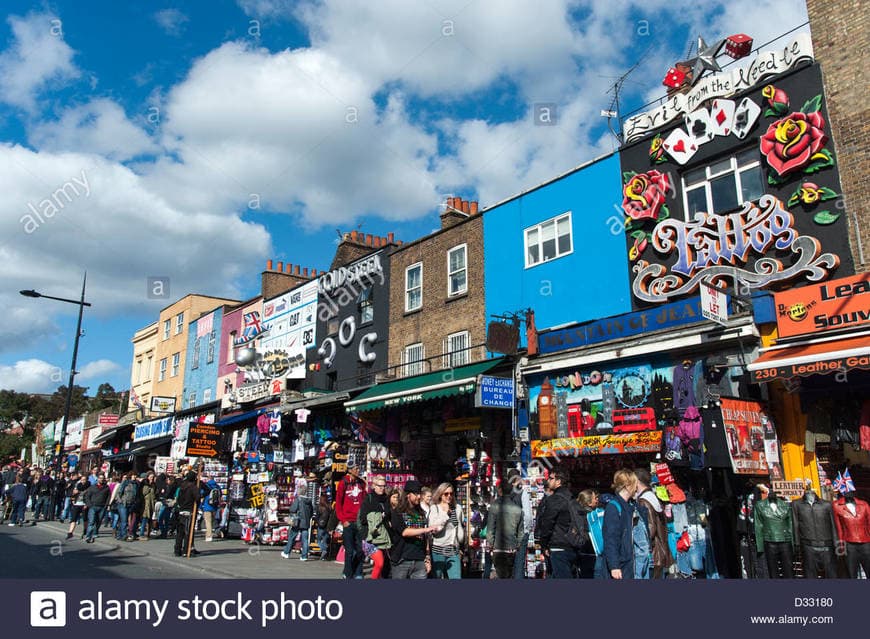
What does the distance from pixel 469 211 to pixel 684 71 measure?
8.28 m

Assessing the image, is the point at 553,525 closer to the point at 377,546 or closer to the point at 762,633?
the point at 377,546

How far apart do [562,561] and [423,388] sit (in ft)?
26.3

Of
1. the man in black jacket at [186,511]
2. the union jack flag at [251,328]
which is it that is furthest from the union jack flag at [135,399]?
the man in black jacket at [186,511]

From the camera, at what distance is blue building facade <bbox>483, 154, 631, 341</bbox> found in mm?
15742

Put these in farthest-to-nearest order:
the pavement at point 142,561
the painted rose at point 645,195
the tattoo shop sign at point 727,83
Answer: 1. the painted rose at point 645,195
2. the tattoo shop sign at point 727,83
3. the pavement at point 142,561

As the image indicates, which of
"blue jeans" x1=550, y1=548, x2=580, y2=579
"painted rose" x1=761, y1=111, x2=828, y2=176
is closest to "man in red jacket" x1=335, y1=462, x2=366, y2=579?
"blue jeans" x1=550, y1=548, x2=580, y2=579

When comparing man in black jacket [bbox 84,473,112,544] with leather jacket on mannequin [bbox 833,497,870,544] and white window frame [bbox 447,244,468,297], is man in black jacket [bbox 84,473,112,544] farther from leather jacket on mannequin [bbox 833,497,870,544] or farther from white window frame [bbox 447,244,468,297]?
leather jacket on mannequin [bbox 833,497,870,544]

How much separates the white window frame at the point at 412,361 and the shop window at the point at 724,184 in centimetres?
907

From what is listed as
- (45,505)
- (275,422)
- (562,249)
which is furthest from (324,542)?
(45,505)

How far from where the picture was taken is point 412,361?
20.8 metres

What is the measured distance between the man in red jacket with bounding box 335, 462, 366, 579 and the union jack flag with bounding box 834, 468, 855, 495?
7.68 metres

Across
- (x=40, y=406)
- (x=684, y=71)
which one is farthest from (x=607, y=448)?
(x=40, y=406)

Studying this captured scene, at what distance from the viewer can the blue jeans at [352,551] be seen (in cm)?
1187

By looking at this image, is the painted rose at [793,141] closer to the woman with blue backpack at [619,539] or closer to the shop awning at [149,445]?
the woman with blue backpack at [619,539]
